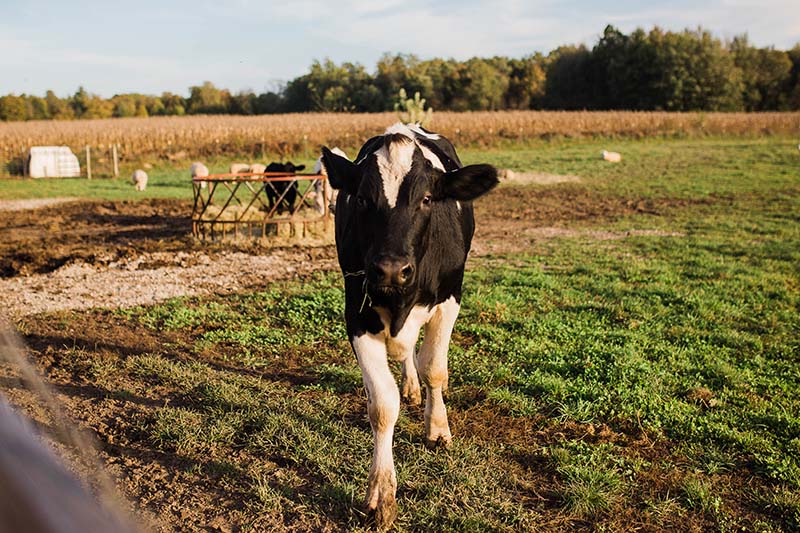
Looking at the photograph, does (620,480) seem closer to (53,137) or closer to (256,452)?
(256,452)

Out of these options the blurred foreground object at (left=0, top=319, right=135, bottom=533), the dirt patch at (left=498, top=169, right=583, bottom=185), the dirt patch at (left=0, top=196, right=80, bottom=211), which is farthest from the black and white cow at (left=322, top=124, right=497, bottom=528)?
the dirt patch at (left=498, top=169, right=583, bottom=185)

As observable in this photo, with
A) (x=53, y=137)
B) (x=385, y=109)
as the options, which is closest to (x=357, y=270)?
(x=53, y=137)

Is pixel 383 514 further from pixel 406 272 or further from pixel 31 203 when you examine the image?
pixel 31 203

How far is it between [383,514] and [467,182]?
2.06m

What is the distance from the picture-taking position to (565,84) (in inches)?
2894

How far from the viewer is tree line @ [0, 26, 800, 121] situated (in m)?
66.1

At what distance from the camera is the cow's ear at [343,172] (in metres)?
4.27

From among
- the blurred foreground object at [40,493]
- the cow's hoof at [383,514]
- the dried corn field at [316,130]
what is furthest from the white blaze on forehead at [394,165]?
the dried corn field at [316,130]

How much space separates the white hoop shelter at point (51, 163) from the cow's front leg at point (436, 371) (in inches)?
1074

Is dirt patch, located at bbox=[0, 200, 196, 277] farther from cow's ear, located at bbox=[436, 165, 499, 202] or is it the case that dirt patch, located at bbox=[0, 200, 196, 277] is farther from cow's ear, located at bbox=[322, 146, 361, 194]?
cow's ear, located at bbox=[436, 165, 499, 202]

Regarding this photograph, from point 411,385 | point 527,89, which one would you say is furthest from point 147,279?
point 527,89

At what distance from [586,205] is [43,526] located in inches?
713

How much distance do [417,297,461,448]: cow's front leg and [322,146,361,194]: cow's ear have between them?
109 cm

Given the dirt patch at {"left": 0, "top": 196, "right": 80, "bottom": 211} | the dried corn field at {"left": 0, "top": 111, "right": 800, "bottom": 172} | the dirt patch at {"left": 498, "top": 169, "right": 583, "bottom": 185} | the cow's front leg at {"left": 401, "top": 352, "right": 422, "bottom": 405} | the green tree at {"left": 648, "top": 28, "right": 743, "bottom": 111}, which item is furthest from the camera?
the green tree at {"left": 648, "top": 28, "right": 743, "bottom": 111}
